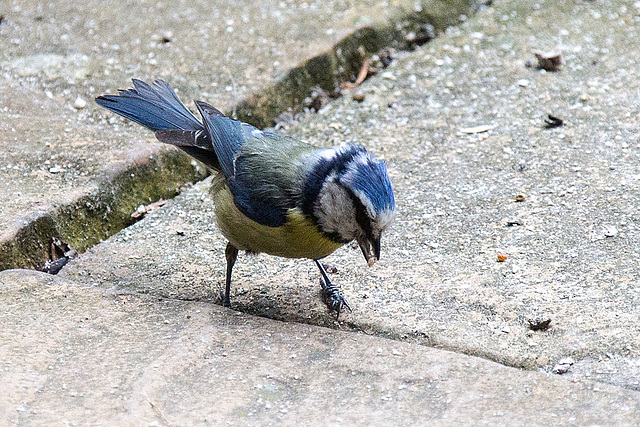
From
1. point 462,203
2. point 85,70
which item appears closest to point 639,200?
point 462,203

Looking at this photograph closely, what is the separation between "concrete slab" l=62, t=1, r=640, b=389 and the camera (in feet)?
9.59

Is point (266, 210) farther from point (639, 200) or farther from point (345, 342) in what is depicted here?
point (639, 200)

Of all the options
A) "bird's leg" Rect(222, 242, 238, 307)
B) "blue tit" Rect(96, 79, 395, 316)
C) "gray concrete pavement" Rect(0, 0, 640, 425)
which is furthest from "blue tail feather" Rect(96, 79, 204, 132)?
"bird's leg" Rect(222, 242, 238, 307)

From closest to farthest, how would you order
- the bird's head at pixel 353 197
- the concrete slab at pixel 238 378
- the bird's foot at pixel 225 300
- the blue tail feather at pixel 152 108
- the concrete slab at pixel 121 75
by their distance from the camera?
1. the concrete slab at pixel 238 378
2. the bird's head at pixel 353 197
3. the bird's foot at pixel 225 300
4. the blue tail feather at pixel 152 108
5. the concrete slab at pixel 121 75

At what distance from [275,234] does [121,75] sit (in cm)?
218

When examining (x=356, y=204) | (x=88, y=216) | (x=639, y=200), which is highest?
(x=356, y=204)

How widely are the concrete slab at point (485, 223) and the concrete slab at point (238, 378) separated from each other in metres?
0.18

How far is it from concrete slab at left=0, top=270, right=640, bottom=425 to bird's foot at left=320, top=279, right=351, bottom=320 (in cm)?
15

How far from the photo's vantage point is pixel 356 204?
112 inches

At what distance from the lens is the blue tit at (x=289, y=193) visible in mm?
2840

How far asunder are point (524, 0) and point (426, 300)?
3.31m

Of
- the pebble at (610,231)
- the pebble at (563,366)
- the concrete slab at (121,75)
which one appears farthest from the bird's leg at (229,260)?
the pebble at (610,231)

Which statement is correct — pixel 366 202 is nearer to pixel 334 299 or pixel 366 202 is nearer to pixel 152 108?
pixel 334 299

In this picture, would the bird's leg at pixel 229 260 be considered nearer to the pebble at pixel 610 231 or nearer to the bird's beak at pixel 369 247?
the bird's beak at pixel 369 247
